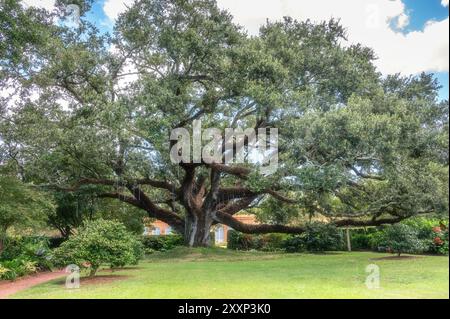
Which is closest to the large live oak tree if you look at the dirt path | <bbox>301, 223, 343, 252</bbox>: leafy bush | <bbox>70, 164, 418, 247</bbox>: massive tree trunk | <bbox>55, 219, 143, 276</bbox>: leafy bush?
<bbox>70, 164, 418, 247</bbox>: massive tree trunk

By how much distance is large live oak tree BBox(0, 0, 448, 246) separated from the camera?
13852 mm

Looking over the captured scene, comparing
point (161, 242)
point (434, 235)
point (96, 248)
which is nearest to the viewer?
point (96, 248)

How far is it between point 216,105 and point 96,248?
29.0 feet

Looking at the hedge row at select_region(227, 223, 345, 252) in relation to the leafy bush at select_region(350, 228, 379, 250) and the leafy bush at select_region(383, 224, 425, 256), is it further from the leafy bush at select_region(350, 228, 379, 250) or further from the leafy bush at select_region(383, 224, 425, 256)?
the leafy bush at select_region(383, 224, 425, 256)

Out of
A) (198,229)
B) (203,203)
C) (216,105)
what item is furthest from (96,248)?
(203,203)

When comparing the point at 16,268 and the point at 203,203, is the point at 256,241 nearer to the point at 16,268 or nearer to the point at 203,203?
the point at 203,203

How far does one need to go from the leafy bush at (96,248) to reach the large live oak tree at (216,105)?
15.1 feet

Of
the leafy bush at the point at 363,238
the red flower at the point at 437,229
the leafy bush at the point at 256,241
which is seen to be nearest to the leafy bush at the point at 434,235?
the red flower at the point at 437,229

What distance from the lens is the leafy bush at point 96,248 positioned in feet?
36.8

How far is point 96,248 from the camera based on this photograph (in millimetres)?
11352

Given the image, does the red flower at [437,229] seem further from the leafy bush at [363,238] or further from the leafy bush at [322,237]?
the leafy bush at [322,237]

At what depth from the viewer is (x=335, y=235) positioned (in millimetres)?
21938

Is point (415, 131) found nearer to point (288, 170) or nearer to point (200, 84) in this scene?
point (288, 170)

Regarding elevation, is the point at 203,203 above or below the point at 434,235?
above
